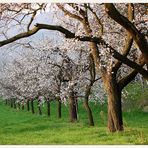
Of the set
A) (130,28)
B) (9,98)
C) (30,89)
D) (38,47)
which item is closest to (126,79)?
(130,28)

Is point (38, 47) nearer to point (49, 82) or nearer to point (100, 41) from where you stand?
point (49, 82)

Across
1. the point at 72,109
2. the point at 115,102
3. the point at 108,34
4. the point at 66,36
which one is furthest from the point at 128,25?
the point at 72,109

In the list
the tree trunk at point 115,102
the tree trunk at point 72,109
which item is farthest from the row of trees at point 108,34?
the tree trunk at point 72,109

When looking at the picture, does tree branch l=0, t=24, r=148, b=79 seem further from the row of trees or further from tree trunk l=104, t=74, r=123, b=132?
tree trunk l=104, t=74, r=123, b=132

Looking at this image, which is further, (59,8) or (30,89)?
(30,89)

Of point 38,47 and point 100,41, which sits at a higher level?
point 38,47

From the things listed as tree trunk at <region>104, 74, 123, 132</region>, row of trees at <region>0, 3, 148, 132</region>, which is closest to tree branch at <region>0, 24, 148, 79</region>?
row of trees at <region>0, 3, 148, 132</region>

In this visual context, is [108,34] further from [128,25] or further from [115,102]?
[128,25]

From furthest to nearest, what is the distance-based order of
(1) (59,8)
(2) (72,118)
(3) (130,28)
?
1. (2) (72,118)
2. (1) (59,8)
3. (3) (130,28)

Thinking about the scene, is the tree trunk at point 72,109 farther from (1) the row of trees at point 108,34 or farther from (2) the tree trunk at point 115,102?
(2) the tree trunk at point 115,102

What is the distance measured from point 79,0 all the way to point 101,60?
2109 millimetres

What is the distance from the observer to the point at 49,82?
25.2 meters

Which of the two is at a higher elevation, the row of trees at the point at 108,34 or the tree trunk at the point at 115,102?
the row of trees at the point at 108,34

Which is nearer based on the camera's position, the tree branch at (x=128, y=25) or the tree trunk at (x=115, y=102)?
the tree branch at (x=128, y=25)
